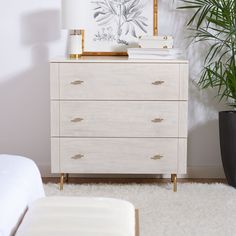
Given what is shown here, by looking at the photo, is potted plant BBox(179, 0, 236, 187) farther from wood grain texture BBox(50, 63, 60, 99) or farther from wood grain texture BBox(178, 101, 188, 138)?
wood grain texture BBox(50, 63, 60, 99)

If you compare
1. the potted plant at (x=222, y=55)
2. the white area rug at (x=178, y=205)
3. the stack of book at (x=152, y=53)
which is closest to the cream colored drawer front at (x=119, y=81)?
the stack of book at (x=152, y=53)

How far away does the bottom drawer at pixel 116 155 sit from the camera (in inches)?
157

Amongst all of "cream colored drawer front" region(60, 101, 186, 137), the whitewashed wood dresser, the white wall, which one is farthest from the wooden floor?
"cream colored drawer front" region(60, 101, 186, 137)

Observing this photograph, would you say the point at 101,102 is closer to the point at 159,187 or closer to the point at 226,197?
the point at 159,187

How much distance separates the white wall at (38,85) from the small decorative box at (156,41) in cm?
35

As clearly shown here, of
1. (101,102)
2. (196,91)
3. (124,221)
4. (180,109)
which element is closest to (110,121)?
(101,102)

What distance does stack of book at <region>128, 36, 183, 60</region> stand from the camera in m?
4.01

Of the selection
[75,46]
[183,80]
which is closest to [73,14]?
[75,46]

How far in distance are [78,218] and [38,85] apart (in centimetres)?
245

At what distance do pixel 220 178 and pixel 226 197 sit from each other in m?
0.60

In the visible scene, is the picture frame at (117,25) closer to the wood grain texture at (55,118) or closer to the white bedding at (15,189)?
the wood grain texture at (55,118)

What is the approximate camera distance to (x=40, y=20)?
14.5 ft

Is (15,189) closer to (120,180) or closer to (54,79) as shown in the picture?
(54,79)

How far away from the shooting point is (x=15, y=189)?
233 centimetres
